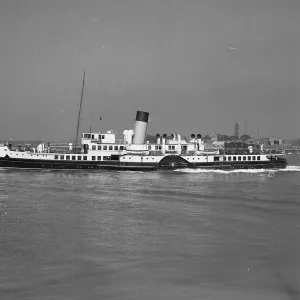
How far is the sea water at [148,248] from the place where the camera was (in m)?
11.4

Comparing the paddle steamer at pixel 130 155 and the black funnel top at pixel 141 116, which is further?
the black funnel top at pixel 141 116

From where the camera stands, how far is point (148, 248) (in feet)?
50.5

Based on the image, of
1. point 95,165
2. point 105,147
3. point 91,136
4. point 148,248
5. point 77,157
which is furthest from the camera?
point 91,136

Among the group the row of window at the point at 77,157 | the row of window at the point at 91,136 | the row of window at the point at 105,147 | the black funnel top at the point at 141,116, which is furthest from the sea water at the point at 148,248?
the black funnel top at the point at 141,116

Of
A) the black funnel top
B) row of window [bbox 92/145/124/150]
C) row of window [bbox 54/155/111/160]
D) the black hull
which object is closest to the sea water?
the black hull

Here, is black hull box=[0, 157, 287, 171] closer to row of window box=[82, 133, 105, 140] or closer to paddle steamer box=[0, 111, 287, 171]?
paddle steamer box=[0, 111, 287, 171]

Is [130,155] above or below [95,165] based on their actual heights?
above

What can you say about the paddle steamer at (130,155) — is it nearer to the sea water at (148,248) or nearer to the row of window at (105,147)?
the row of window at (105,147)

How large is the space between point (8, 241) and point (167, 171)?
134 feet

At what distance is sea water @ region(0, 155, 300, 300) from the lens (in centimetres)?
1141

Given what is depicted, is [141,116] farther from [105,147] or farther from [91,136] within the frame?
[91,136]

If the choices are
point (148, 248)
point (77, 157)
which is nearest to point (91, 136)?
point (77, 157)

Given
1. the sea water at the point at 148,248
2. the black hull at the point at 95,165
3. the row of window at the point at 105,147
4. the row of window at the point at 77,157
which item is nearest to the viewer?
the sea water at the point at 148,248

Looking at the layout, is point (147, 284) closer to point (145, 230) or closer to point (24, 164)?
point (145, 230)
